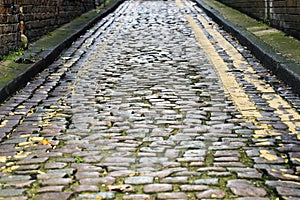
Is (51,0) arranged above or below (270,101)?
above

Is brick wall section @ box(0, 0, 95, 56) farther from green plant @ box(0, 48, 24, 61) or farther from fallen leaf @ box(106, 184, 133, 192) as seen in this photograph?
fallen leaf @ box(106, 184, 133, 192)

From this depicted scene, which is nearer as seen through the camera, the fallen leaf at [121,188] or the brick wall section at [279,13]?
the fallen leaf at [121,188]

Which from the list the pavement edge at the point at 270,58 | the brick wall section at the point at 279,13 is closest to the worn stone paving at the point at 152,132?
the pavement edge at the point at 270,58

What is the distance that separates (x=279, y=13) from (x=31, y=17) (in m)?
4.51

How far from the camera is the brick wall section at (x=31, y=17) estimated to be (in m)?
7.70

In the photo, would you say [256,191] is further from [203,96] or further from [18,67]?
[18,67]

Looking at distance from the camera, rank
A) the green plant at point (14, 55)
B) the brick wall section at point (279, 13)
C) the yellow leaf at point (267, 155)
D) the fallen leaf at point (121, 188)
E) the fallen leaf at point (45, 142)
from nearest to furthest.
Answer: the fallen leaf at point (121, 188), the yellow leaf at point (267, 155), the fallen leaf at point (45, 142), the green plant at point (14, 55), the brick wall section at point (279, 13)

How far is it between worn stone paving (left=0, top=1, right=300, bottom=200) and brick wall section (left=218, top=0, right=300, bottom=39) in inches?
46.9

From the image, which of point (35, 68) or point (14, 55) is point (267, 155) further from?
point (14, 55)

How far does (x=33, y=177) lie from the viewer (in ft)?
11.4

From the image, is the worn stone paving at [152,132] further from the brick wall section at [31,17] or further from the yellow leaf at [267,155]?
the brick wall section at [31,17]

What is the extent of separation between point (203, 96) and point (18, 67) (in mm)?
2585

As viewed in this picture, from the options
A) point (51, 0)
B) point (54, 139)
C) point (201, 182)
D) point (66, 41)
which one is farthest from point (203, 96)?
point (51, 0)

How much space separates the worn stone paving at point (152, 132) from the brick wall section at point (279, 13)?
3.91 feet
